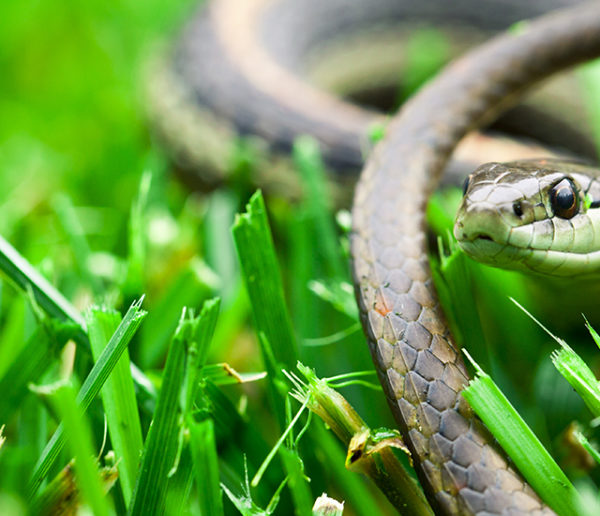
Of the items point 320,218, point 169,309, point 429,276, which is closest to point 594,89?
point 320,218

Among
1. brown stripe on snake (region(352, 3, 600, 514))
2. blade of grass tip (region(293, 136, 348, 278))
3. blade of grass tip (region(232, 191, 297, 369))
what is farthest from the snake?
blade of grass tip (region(293, 136, 348, 278))

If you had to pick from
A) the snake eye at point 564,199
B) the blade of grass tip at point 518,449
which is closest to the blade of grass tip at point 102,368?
the blade of grass tip at point 518,449

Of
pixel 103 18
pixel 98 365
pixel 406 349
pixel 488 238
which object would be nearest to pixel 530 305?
pixel 488 238

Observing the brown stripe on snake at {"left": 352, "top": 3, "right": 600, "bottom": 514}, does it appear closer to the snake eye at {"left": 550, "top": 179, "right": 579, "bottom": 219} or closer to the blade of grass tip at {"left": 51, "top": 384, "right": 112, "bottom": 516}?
the snake eye at {"left": 550, "top": 179, "right": 579, "bottom": 219}

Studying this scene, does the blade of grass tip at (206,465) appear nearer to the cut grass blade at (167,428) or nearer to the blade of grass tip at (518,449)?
the cut grass blade at (167,428)

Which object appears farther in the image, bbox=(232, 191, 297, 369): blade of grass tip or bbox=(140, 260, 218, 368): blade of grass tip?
bbox=(140, 260, 218, 368): blade of grass tip
